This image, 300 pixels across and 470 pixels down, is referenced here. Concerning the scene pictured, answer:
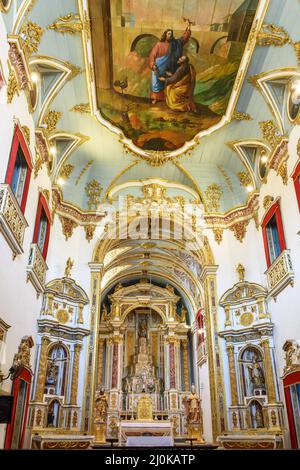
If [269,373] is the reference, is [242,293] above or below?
above

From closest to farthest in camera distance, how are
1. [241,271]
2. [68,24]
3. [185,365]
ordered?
[68,24], [241,271], [185,365]

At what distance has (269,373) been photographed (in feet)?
46.2

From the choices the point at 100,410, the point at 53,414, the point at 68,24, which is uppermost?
the point at 68,24

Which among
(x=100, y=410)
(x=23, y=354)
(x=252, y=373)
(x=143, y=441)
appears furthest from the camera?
(x=100, y=410)

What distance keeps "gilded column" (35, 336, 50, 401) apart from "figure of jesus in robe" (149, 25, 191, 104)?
32.5 feet

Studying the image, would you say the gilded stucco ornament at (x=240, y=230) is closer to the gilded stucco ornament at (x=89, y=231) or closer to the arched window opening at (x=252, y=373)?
the arched window opening at (x=252, y=373)

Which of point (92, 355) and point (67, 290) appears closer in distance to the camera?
point (92, 355)

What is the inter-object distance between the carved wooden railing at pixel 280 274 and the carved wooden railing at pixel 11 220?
321 inches

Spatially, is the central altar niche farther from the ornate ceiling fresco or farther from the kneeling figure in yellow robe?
the kneeling figure in yellow robe

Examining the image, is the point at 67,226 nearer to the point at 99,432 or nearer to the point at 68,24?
the point at 68,24

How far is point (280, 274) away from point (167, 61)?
8.12 m

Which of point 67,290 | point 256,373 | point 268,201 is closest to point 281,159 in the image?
point 268,201

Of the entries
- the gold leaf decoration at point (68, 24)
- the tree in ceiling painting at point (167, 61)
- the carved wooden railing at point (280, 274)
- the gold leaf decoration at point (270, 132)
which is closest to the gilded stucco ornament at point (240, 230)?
the carved wooden railing at point (280, 274)
